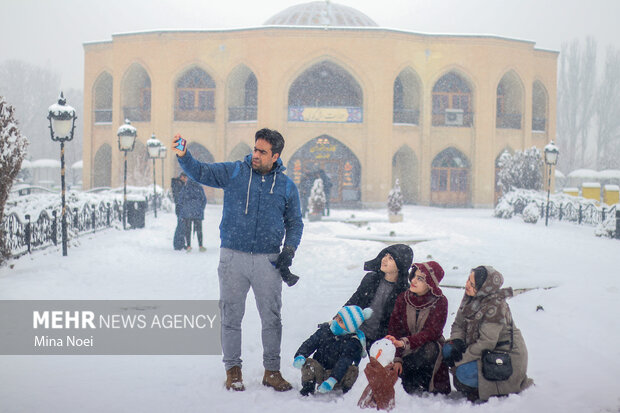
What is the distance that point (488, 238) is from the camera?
41.3 ft

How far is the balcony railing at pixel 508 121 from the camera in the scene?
87.0 feet

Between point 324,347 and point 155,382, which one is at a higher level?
point 324,347

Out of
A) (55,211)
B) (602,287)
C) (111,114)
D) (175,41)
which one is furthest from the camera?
(111,114)

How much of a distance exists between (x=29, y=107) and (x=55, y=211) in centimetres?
4726

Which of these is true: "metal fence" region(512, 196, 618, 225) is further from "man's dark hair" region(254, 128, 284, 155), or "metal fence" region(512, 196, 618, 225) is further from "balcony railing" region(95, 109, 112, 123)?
"balcony railing" region(95, 109, 112, 123)

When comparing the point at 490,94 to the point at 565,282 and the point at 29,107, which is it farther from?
the point at 29,107

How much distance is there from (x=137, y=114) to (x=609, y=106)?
83.0ft

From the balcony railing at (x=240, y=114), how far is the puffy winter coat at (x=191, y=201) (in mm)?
16218

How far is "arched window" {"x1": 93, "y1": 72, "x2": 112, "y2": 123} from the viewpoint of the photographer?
90.8 feet

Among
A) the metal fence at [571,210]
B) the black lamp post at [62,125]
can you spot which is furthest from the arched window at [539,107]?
the black lamp post at [62,125]

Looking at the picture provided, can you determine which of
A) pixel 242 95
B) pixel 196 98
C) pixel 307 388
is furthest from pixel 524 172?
pixel 307 388

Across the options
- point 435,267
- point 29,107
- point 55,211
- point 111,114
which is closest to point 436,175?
point 111,114

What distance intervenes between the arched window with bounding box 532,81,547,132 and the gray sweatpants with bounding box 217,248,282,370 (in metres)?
26.6

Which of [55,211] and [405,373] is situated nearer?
[405,373]
